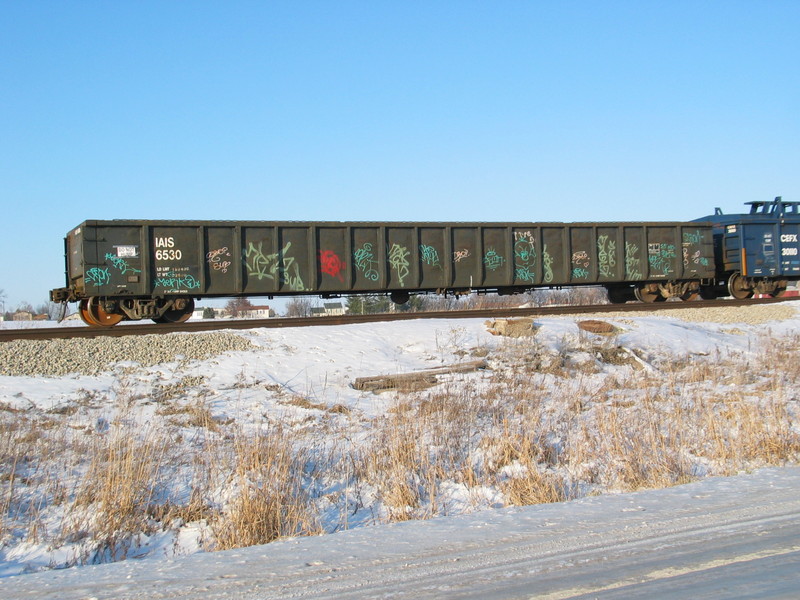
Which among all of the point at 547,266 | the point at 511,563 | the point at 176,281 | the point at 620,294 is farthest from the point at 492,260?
the point at 511,563

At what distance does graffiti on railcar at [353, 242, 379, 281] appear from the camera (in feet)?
56.4

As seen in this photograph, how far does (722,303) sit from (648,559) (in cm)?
1631

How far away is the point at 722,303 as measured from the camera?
17.9 meters

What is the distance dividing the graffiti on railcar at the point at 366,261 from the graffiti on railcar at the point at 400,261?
0.48 m

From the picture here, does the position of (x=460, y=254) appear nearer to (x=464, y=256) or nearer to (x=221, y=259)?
(x=464, y=256)

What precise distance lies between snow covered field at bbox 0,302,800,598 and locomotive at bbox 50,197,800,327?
5.12 m

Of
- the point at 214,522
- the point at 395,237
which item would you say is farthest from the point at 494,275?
the point at 214,522

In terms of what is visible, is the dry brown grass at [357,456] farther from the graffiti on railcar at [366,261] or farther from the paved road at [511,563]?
the graffiti on railcar at [366,261]

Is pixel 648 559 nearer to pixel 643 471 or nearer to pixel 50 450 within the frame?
pixel 643 471

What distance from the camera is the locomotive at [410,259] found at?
1550 cm

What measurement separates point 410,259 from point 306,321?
444 cm

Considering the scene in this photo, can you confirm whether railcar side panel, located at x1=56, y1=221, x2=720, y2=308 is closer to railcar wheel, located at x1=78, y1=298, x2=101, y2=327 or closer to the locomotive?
the locomotive

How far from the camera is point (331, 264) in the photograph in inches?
669

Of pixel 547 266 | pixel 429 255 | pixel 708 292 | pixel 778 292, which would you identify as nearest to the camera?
pixel 429 255
